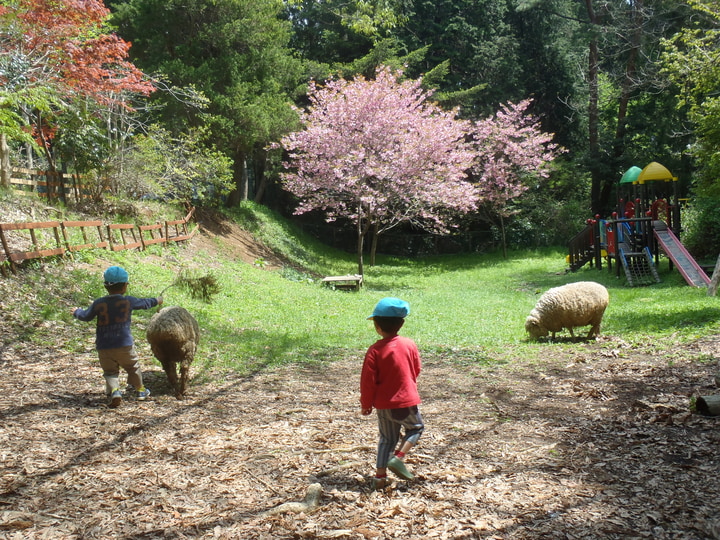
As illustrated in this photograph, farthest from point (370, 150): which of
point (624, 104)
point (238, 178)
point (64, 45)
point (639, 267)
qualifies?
point (624, 104)

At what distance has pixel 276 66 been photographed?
22.7 metres

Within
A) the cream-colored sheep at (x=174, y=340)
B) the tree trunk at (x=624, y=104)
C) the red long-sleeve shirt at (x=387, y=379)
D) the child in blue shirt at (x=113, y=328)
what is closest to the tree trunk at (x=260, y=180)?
the tree trunk at (x=624, y=104)

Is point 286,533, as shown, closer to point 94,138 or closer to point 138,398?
point 138,398

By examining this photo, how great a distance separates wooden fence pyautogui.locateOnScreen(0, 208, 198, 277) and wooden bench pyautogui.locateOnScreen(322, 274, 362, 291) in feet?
15.2

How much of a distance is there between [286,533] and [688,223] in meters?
18.7

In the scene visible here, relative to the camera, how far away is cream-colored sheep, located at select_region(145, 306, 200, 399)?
604cm

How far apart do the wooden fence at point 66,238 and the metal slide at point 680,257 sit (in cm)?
1380

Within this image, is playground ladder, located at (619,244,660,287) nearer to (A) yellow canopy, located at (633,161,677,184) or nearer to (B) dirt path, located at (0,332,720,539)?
(A) yellow canopy, located at (633,161,677,184)

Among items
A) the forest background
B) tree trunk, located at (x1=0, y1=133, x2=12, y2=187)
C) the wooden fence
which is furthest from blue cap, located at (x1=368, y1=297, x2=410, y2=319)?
tree trunk, located at (x1=0, y1=133, x2=12, y2=187)

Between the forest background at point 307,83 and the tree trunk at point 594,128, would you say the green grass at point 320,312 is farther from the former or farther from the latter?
the tree trunk at point 594,128

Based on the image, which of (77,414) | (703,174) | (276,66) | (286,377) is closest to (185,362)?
(77,414)

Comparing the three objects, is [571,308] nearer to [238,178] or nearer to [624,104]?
[238,178]

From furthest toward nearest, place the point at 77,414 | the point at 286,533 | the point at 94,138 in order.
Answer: the point at 94,138
the point at 77,414
the point at 286,533

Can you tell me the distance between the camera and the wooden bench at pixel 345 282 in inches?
694
